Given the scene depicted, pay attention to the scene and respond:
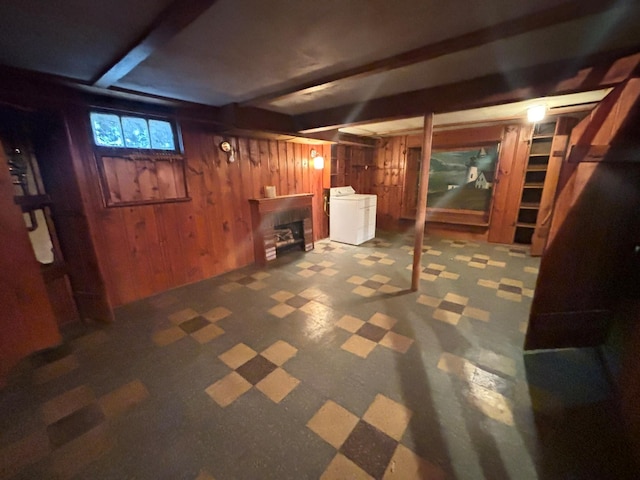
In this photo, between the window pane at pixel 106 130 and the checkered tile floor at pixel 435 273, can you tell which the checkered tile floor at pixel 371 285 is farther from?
the window pane at pixel 106 130

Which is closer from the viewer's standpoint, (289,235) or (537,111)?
(537,111)

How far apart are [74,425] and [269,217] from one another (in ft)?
9.55

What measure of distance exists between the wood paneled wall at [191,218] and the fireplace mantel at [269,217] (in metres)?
0.13

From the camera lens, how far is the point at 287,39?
141 centimetres

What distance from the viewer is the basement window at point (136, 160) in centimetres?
244

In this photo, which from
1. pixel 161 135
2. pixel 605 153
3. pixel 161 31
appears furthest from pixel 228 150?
pixel 605 153

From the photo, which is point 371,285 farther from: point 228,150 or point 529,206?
point 529,206

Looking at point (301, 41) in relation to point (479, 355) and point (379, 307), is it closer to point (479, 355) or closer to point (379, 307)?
point (379, 307)

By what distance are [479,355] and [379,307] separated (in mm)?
949

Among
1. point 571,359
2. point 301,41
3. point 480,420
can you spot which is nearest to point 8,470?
point 480,420

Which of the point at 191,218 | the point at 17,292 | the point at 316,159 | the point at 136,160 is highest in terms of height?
the point at 316,159

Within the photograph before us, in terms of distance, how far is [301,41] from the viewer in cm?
143

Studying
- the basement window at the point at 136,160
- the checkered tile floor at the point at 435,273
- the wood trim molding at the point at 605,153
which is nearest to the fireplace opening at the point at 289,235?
the basement window at the point at 136,160

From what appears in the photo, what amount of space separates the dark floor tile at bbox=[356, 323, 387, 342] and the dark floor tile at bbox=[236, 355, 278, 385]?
824 millimetres
